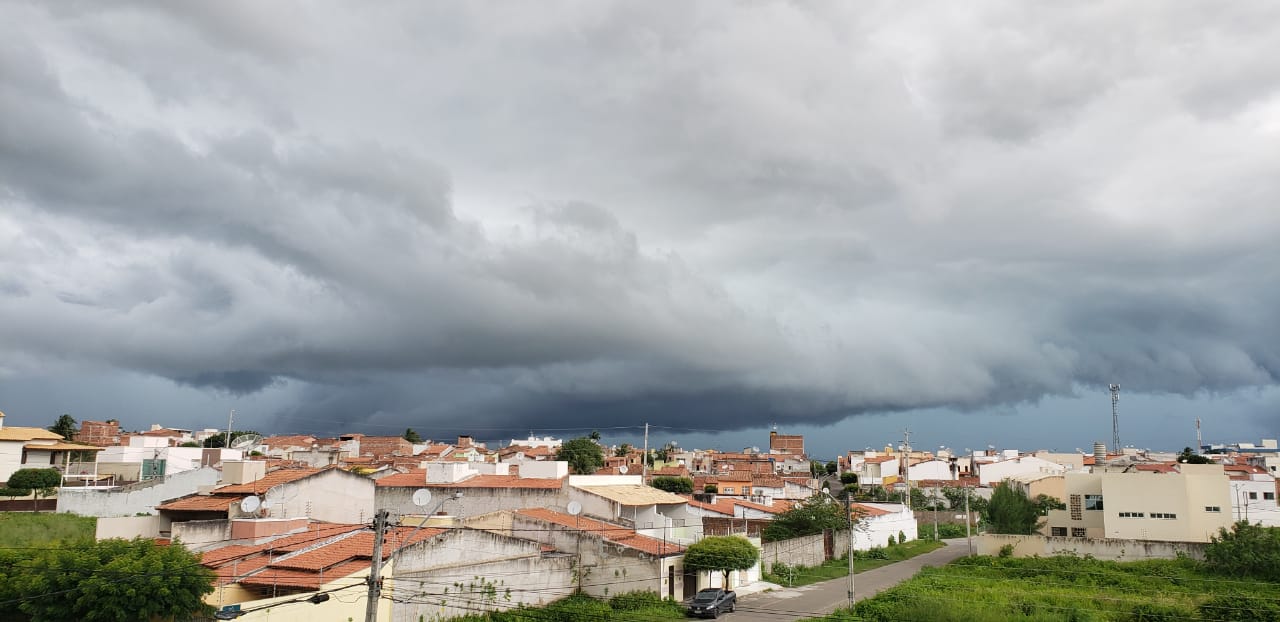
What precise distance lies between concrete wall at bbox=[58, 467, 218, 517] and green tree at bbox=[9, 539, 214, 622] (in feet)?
101

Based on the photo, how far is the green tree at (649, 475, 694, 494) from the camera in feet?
317

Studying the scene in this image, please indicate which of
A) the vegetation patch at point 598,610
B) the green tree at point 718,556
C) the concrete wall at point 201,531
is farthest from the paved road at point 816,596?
the concrete wall at point 201,531

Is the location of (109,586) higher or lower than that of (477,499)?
higher

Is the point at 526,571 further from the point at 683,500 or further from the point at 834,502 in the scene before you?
the point at 834,502

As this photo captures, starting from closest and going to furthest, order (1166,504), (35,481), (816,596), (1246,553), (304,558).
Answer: (304,558), (816,596), (1246,553), (35,481), (1166,504)

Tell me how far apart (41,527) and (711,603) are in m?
36.4

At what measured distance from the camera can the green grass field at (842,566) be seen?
54438mm

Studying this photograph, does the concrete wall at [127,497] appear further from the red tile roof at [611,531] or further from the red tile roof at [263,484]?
the red tile roof at [611,531]

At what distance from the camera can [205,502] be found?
45.0 m

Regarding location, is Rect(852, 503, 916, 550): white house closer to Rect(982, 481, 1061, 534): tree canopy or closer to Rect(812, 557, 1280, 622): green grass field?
Rect(982, 481, 1061, 534): tree canopy

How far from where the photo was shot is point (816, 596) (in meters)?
48.5

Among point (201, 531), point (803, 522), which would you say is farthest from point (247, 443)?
point (803, 522)

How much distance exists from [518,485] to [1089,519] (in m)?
45.7

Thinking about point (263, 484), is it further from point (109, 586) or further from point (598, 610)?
point (109, 586)
